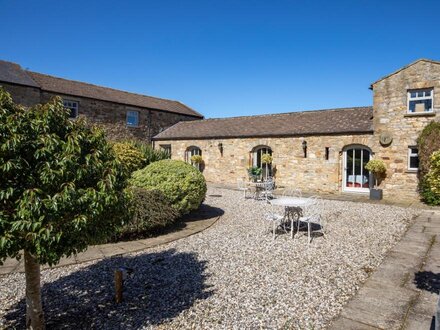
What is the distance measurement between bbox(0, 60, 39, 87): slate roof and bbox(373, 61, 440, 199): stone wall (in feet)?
62.3

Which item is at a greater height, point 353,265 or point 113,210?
point 113,210

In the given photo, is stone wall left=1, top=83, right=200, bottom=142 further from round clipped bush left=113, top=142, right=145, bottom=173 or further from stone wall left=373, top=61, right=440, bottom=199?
stone wall left=373, top=61, right=440, bottom=199

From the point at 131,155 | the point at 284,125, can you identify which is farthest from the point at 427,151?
the point at 131,155

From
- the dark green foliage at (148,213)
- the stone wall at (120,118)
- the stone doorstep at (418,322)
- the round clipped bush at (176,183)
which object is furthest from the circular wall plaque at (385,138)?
the stone wall at (120,118)

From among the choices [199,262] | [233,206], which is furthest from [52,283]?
[233,206]

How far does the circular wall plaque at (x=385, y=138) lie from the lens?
499 inches

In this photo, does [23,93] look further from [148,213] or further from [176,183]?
[148,213]

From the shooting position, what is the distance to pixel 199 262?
537 cm

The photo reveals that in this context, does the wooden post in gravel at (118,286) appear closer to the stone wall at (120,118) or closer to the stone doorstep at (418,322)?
the stone doorstep at (418,322)

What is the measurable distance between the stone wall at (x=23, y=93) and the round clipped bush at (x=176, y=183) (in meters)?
12.6

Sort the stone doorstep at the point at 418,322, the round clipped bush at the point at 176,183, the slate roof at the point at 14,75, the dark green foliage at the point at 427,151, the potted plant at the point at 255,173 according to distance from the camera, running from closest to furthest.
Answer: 1. the stone doorstep at the point at 418,322
2. the round clipped bush at the point at 176,183
3. the dark green foliage at the point at 427,151
4. the potted plant at the point at 255,173
5. the slate roof at the point at 14,75

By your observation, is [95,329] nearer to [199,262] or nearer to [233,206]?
[199,262]

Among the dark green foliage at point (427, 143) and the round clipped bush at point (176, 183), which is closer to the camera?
the round clipped bush at point (176, 183)

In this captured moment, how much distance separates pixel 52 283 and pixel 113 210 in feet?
8.11
